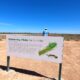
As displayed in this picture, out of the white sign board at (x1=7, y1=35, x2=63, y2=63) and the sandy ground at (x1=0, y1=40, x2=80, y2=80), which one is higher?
the white sign board at (x1=7, y1=35, x2=63, y2=63)

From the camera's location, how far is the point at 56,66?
891 cm

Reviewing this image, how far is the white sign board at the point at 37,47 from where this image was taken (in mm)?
6593

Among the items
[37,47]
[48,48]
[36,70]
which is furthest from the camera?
[36,70]

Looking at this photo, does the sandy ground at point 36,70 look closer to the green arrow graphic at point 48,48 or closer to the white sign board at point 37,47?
the white sign board at point 37,47

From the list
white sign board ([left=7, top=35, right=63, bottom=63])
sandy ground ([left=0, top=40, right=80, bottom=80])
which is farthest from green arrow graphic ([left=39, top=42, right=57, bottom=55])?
sandy ground ([left=0, top=40, right=80, bottom=80])

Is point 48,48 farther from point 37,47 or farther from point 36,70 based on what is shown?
point 36,70

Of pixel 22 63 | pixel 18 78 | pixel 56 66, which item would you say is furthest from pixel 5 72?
pixel 56 66

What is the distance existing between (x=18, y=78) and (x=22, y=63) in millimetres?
2645

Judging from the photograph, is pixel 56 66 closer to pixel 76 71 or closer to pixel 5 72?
pixel 76 71

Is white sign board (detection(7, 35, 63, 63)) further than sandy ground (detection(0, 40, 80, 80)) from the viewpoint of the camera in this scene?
No

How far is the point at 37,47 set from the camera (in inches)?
278

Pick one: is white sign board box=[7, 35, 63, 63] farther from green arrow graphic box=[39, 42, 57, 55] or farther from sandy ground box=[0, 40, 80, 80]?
sandy ground box=[0, 40, 80, 80]

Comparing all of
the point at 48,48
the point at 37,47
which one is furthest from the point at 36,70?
the point at 48,48

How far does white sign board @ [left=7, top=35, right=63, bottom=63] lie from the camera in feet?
21.6
